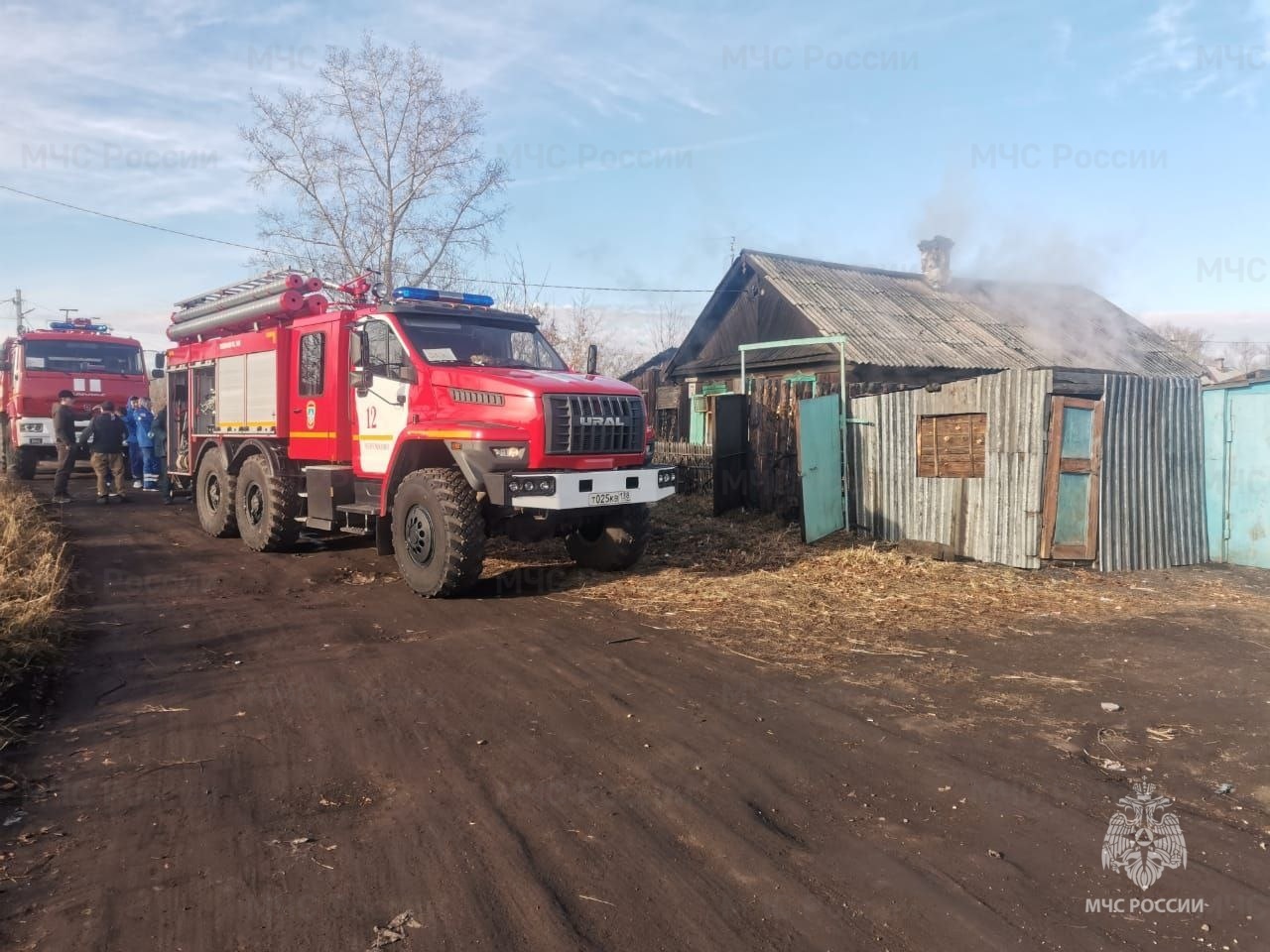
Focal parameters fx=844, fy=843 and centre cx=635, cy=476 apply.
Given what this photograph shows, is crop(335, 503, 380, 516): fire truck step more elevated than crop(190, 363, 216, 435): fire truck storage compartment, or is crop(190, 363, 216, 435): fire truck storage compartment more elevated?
crop(190, 363, 216, 435): fire truck storage compartment

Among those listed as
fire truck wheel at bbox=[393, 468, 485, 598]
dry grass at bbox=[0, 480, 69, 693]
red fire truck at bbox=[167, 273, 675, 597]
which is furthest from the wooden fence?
dry grass at bbox=[0, 480, 69, 693]

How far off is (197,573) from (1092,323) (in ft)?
75.7

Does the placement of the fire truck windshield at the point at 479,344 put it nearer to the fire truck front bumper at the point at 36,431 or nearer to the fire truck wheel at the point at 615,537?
the fire truck wheel at the point at 615,537

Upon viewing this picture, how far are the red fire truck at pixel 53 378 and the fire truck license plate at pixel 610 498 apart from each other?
43.9 ft

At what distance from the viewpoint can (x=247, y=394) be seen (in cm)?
1023

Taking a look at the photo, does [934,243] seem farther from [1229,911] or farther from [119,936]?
[119,936]

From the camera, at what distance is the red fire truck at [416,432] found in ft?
23.9

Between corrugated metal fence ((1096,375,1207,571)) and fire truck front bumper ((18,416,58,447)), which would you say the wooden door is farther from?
fire truck front bumper ((18,416,58,447))

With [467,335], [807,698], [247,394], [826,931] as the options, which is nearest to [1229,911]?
[826,931]

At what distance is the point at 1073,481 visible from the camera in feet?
29.6

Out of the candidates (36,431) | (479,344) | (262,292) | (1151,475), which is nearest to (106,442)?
(36,431)

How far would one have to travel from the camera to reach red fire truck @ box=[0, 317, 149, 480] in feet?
53.7

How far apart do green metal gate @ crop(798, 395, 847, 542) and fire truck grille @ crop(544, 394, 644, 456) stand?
10.2ft

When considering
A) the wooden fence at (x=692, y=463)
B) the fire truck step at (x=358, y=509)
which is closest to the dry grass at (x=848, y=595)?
the fire truck step at (x=358, y=509)
